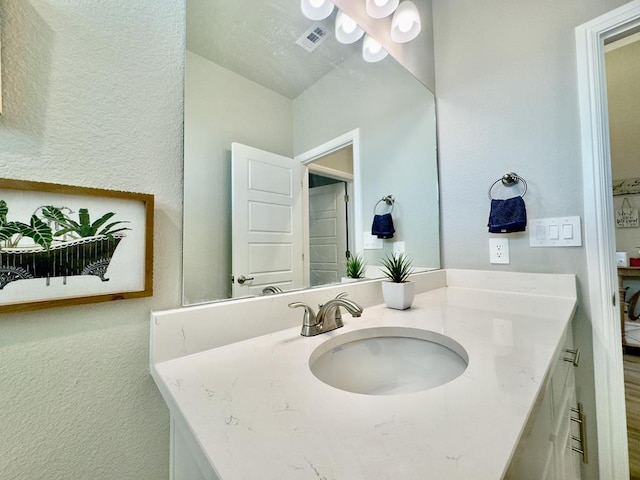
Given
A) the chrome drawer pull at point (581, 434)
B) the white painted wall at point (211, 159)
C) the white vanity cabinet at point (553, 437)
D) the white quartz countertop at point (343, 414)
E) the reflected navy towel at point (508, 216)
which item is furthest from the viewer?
the reflected navy towel at point (508, 216)

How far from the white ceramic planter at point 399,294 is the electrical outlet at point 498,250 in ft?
1.93

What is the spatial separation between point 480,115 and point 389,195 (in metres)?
0.60

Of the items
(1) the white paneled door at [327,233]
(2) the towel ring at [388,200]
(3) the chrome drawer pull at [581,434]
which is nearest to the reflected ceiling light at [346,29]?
(1) the white paneled door at [327,233]

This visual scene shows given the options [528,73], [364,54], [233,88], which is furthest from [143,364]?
[528,73]

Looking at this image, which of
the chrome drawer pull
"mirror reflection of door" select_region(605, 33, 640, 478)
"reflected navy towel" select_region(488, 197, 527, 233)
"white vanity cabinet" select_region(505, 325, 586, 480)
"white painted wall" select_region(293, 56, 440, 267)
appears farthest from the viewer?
"mirror reflection of door" select_region(605, 33, 640, 478)

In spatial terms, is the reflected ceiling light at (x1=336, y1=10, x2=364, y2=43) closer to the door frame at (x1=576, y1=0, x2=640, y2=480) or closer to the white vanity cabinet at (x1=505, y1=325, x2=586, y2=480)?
the door frame at (x1=576, y1=0, x2=640, y2=480)

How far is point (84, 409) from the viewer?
0.52 metres

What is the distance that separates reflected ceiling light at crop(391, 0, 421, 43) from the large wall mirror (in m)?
0.11

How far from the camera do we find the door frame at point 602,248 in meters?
1.03

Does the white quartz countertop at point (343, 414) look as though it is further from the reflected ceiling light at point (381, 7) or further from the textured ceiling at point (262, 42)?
the reflected ceiling light at point (381, 7)

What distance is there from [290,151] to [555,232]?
1165 mm

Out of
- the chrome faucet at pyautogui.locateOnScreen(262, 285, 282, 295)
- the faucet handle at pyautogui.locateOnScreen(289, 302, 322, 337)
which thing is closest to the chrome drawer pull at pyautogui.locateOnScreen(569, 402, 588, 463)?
the faucet handle at pyautogui.locateOnScreen(289, 302, 322, 337)

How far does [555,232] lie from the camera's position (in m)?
1.16

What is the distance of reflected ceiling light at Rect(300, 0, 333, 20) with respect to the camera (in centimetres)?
103
